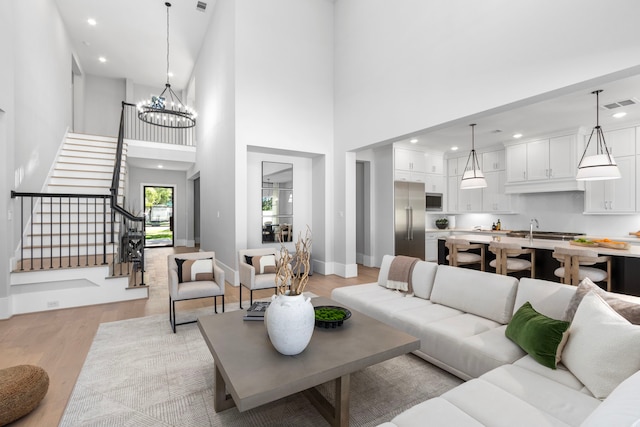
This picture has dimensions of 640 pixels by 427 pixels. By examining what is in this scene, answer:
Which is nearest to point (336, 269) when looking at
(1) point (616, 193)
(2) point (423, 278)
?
(2) point (423, 278)

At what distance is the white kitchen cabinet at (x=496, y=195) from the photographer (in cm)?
720

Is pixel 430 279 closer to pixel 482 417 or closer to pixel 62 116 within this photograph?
pixel 482 417

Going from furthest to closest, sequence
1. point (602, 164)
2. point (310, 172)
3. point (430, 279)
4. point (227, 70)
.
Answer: point (310, 172)
point (227, 70)
point (602, 164)
point (430, 279)

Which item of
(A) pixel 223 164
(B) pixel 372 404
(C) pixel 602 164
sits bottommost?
(B) pixel 372 404

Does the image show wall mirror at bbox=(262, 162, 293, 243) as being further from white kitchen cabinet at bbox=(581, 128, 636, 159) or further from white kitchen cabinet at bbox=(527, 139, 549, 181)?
white kitchen cabinet at bbox=(581, 128, 636, 159)

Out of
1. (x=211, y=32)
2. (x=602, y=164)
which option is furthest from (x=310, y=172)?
(x=602, y=164)

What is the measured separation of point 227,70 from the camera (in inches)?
233

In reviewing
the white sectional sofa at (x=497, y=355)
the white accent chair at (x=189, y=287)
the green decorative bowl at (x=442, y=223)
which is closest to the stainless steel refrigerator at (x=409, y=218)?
the green decorative bowl at (x=442, y=223)

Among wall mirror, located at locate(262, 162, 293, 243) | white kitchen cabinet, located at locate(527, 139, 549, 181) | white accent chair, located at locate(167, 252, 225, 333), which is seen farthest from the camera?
wall mirror, located at locate(262, 162, 293, 243)

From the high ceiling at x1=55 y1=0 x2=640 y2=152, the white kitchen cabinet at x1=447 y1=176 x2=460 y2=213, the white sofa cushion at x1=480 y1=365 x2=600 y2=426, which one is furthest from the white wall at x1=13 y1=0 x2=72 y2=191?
the white kitchen cabinet at x1=447 y1=176 x2=460 y2=213

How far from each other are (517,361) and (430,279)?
1318mm

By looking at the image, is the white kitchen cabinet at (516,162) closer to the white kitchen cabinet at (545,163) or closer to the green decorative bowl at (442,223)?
the white kitchen cabinet at (545,163)

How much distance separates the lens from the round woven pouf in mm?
1833

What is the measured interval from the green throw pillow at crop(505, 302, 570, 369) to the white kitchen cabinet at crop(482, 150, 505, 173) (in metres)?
6.20
